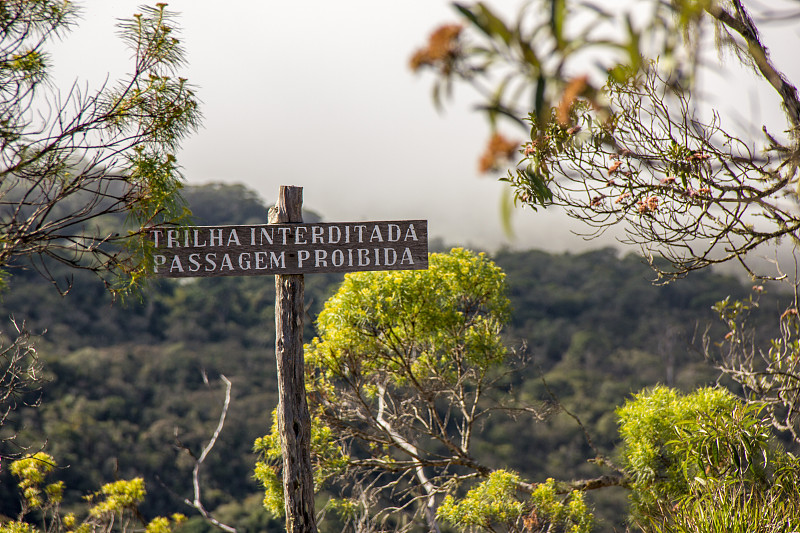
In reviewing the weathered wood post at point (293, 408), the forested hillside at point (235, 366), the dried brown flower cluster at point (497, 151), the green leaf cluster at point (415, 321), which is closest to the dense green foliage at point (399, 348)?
the green leaf cluster at point (415, 321)

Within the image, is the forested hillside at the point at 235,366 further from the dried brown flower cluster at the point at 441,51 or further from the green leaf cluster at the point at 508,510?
the dried brown flower cluster at the point at 441,51

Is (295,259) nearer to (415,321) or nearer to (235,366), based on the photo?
(415,321)

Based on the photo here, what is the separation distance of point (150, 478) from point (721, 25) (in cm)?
1669

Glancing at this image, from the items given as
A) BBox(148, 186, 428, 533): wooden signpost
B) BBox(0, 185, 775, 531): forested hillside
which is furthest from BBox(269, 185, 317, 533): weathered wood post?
Answer: BBox(0, 185, 775, 531): forested hillside

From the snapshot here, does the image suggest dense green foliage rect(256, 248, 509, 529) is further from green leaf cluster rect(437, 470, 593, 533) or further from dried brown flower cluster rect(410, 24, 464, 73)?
dried brown flower cluster rect(410, 24, 464, 73)

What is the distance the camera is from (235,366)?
833 inches

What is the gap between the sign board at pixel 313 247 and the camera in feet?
10.3

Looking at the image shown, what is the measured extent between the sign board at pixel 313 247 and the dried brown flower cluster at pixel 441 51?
240cm

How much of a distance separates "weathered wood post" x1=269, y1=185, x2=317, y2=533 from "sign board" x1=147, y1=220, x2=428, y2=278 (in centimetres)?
10

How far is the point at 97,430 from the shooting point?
1689 cm

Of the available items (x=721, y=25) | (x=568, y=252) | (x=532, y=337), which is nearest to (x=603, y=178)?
(x=721, y=25)

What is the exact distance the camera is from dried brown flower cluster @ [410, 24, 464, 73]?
0.73m

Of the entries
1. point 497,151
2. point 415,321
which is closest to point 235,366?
point 415,321

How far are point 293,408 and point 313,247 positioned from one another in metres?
0.77
